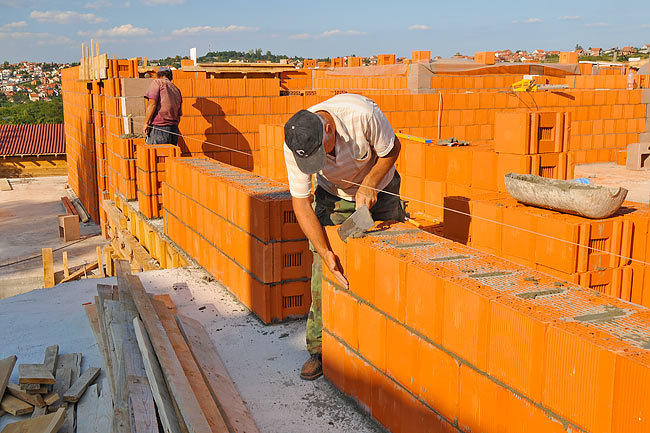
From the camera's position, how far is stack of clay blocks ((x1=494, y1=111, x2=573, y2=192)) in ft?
25.5

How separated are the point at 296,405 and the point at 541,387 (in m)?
1.91

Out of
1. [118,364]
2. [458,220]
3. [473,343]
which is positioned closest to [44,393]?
[118,364]

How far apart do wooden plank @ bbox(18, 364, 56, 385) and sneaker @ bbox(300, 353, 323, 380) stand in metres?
1.88

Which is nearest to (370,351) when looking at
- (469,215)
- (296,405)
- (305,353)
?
(296,405)

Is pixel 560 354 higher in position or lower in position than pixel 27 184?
higher

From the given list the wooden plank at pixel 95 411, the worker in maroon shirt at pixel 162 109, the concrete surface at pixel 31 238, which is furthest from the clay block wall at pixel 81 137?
the wooden plank at pixel 95 411

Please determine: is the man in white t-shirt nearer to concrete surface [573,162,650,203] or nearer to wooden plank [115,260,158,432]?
wooden plank [115,260,158,432]

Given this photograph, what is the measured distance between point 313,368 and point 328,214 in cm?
110

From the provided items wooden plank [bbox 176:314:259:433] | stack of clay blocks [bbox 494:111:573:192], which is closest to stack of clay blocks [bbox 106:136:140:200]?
stack of clay blocks [bbox 494:111:573:192]

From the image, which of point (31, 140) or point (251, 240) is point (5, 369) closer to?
point (251, 240)

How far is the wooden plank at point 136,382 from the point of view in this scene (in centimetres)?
352

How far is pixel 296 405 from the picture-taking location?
13.4ft

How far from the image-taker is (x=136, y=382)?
388 cm

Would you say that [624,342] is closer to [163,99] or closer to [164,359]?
[164,359]
